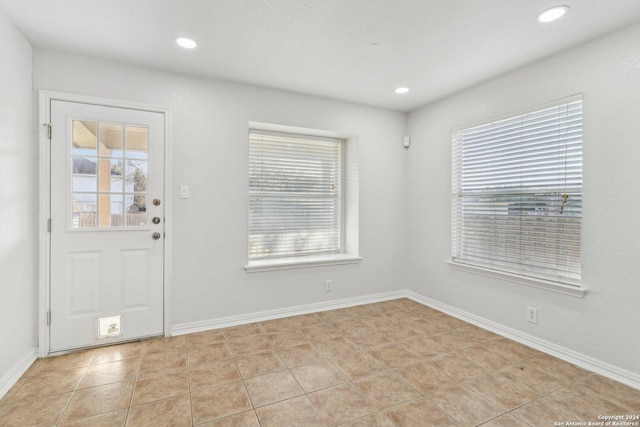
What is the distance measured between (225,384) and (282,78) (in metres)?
2.57

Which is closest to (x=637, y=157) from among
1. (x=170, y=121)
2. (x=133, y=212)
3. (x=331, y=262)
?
(x=331, y=262)

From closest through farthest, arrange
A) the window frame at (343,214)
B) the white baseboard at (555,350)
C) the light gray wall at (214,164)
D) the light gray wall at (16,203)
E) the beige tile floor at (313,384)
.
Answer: the beige tile floor at (313,384)
the light gray wall at (16,203)
the white baseboard at (555,350)
the light gray wall at (214,164)
the window frame at (343,214)

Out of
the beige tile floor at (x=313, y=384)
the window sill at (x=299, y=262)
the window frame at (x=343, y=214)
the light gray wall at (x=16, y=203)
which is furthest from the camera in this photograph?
the window frame at (x=343, y=214)

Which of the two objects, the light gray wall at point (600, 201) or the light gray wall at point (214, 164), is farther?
the light gray wall at point (214, 164)

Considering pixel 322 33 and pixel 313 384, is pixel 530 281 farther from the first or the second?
pixel 322 33

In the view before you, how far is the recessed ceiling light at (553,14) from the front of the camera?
188 centimetres

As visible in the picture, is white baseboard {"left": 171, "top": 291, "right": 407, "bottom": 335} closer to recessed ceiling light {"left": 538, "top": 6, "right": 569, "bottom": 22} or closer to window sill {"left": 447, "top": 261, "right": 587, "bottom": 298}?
window sill {"left": 447, "top": 261, "right": 587, "bottom": 298}

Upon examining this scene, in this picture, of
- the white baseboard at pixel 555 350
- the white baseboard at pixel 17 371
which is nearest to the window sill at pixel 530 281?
the white baseboard at pixel 555 350

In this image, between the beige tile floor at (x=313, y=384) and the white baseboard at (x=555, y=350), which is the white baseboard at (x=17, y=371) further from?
the white baseboard at (x=555, y=350)

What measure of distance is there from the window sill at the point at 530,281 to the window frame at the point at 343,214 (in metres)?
1.19

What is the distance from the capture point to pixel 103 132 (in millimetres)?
2545

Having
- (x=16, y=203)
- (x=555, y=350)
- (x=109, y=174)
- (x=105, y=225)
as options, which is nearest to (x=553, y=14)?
(x=555, y=350)

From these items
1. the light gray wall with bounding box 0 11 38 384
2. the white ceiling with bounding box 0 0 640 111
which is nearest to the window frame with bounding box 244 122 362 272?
the white ceiling with bounding box 0 0 640 111

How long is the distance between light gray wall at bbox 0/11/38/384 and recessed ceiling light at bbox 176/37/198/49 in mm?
1014
